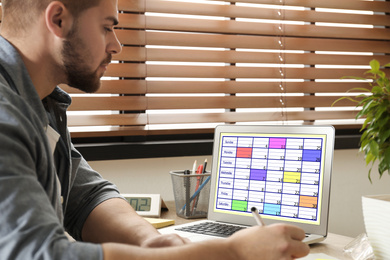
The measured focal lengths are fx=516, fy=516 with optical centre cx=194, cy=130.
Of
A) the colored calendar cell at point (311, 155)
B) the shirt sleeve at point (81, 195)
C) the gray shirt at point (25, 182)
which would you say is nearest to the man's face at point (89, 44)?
the gray shirt at point (25, 182)

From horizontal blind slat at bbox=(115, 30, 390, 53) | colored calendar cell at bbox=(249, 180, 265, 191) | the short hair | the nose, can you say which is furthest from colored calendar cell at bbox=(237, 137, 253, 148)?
horizontal blind slat at bbox=(115, 30, 390, 53)

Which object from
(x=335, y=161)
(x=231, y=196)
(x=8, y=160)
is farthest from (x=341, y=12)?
(x=8, y=160)

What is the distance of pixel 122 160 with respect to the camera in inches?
85.3

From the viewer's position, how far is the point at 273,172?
143cm

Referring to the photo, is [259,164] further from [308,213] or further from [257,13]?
[257,13]

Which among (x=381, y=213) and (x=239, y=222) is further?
(x=239, y=222)

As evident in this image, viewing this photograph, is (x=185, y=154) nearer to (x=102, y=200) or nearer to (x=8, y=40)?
(x=102, y=200)

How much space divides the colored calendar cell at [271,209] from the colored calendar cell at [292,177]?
0.25 ft

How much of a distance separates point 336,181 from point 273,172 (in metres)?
1.21

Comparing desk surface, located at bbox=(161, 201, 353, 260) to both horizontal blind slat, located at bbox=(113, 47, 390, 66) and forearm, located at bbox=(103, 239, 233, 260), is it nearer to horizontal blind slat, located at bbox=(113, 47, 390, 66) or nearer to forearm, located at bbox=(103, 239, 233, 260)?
forearm, located at bbox=(103, 239, 233, 260)

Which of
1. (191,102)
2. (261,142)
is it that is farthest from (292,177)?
(191,102)

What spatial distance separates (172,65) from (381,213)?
1373mm

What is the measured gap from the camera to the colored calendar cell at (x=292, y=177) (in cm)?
138

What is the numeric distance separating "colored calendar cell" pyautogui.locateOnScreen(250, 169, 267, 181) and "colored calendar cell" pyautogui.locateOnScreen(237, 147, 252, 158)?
0.05 m
